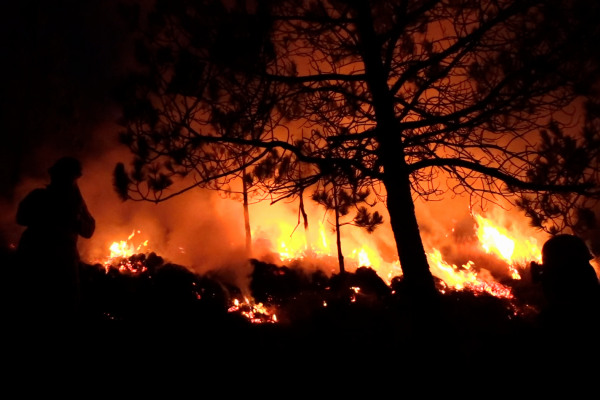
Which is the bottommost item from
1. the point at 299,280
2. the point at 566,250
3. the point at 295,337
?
the point at 295,337

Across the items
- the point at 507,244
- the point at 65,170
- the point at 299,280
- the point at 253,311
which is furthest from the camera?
the point at 507,244

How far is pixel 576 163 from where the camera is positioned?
4.00 metres

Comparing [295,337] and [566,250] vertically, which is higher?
[566,250]

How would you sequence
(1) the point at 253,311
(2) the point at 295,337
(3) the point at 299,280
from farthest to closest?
(3) the point at 299,280 → (1) the point at 253,311 → (2) the point at 295,337

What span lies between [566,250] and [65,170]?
5.07m

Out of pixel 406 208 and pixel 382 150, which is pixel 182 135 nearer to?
pixel 382 150

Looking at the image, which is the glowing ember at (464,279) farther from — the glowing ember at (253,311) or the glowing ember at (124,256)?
the glowing ember at (124,256)

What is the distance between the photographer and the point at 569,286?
4555mm

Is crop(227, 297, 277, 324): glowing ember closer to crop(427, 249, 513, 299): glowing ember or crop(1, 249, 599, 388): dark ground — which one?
crop(1, 249, 599, 388): dark ground

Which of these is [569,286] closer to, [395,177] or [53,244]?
[395,177]

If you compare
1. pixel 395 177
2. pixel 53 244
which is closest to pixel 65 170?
pixel 53 244

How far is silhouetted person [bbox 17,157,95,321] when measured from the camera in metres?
3.43

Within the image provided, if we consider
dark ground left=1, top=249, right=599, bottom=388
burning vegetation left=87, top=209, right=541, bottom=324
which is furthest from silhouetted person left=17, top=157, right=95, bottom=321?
burning vegetation left=87, top=209, right=541, bottom=324

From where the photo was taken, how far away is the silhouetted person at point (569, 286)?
446cm
